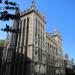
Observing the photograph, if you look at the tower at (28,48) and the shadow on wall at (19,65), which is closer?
the shadow on wall at (19,65)

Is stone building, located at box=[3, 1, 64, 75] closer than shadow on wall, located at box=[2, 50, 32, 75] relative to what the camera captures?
No

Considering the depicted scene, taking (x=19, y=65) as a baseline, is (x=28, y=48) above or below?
above

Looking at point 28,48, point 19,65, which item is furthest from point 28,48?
point 19,65

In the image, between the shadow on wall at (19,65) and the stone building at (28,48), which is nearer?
the shadow on wall at (19,65)

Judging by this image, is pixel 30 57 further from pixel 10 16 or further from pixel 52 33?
pixel 52 33

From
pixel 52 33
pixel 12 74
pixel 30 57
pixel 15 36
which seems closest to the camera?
pixel 30 57

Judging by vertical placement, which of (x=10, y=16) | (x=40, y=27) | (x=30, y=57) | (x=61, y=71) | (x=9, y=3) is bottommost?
(x=61, y=71)

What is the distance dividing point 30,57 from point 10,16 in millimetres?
17832

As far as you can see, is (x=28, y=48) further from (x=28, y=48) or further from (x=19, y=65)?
(x=19, y=65)

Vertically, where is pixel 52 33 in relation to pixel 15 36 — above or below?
above

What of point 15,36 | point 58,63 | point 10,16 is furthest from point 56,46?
point 10,16

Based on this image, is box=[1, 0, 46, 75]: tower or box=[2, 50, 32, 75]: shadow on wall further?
box=[1, 0, 46, 75]: tower

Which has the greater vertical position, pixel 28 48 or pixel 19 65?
pixel 28 48

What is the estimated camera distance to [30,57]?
2788 centimetres
